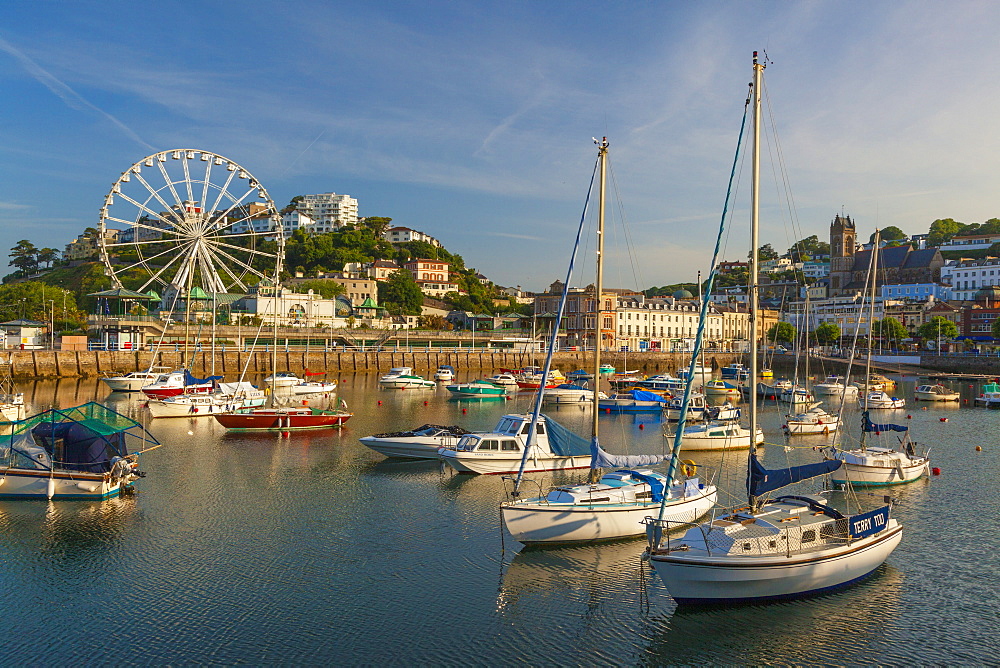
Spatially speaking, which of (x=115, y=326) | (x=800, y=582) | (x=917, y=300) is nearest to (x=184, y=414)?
(x=800, y=582)

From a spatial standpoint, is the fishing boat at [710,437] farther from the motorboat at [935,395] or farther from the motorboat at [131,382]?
the motorboat at [131,382]

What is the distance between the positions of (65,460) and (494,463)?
14.9 meters

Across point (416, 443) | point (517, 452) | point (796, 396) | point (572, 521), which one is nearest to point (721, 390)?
point (796, 396)

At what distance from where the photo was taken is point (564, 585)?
18672 mm

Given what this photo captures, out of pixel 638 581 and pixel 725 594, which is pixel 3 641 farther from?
pixel 725 594

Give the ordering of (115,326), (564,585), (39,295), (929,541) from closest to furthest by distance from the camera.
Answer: (564,585), (929,541), (115,326), (39,295)

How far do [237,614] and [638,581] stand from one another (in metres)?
9.34

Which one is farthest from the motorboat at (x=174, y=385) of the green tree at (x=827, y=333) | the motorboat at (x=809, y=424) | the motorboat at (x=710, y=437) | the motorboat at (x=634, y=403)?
the green tree at (x=827, y=333)

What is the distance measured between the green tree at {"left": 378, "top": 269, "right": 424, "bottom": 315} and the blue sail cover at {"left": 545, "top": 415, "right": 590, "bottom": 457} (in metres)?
119

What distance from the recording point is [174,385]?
58.2 m

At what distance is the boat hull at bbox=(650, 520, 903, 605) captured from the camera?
16.7 metres

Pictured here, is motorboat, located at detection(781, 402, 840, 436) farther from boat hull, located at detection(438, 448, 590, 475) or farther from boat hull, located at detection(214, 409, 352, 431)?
boat hull, located at detection(214, 409, 352, 431)

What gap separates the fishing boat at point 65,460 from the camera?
2538 cm

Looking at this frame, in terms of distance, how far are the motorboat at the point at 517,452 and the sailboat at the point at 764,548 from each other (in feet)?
36.0
